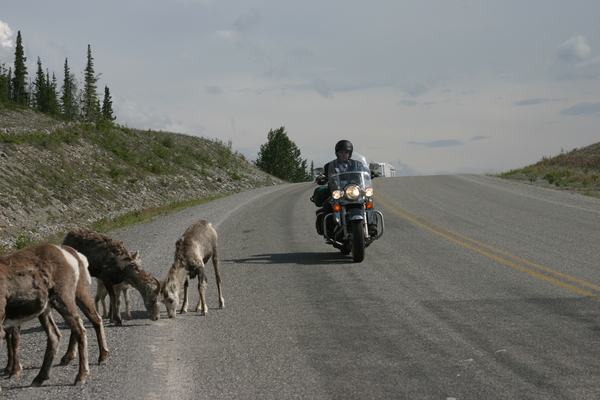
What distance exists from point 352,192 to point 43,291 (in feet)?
24.5

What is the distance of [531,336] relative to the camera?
6.01 metres

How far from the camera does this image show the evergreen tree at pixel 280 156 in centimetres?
8719

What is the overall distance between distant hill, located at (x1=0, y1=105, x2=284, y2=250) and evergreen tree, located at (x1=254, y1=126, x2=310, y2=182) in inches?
1508

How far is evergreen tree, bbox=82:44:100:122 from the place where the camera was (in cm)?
6494

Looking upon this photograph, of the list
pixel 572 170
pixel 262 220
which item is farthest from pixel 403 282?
pixel 572 170

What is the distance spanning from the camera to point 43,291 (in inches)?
178

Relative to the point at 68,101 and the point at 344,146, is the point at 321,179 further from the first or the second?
the point at 68,101

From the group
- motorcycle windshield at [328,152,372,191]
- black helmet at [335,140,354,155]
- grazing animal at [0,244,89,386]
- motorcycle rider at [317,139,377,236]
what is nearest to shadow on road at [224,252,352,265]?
motorcycle rider at [317,139,377,236]

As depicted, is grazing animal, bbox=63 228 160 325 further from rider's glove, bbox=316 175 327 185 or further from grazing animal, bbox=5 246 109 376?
rider's glove, bbox=316 175 327 185

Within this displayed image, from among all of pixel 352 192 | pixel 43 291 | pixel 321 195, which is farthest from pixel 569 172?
pixel 43 291

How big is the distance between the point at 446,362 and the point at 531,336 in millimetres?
1301

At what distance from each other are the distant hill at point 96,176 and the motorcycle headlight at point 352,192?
826cm

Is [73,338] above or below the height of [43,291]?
below

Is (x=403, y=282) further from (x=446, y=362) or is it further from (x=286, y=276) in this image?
(x=446, y=362)
